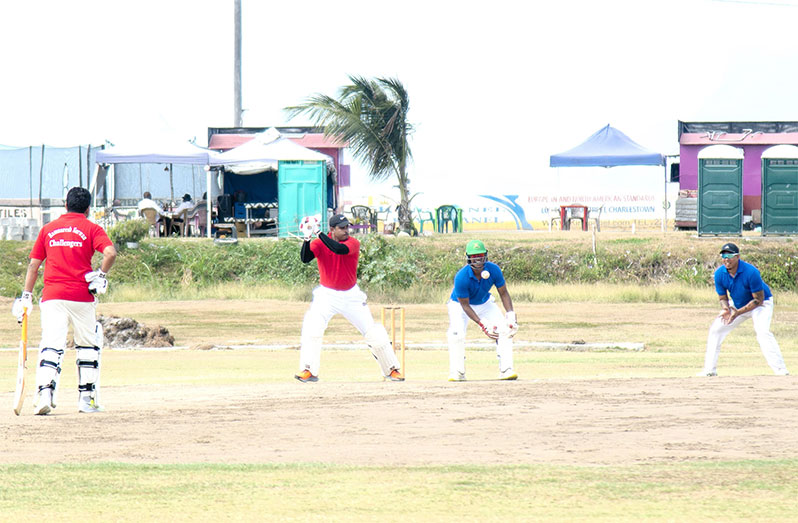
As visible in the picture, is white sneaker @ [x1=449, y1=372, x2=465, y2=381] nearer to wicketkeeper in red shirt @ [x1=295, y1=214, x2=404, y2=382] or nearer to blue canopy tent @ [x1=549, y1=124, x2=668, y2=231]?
wicketkeeper in red shirt @ [x1=295, y1=214, x2=404, y2=382]

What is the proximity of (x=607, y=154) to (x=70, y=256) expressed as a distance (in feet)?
109

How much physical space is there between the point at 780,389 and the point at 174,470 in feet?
22.3

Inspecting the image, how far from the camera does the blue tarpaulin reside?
41938 mm

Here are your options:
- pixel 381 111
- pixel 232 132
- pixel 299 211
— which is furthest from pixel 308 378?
pixel 232 132

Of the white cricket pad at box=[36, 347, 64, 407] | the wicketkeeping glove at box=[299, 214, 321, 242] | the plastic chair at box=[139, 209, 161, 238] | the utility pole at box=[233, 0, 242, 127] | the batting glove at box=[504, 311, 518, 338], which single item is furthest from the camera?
the utility pole at box=[233, 0, 242, 127]

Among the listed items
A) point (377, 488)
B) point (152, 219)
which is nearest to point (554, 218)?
point (152, 219)

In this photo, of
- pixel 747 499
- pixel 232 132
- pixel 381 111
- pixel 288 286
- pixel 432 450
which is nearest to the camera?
pixel 747 499

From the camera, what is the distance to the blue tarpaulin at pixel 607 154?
4194cm

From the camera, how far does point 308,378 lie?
14109 millimetres

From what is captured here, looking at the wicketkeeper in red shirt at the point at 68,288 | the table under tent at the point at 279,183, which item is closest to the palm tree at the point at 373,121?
the table under tent at the point at 279,183

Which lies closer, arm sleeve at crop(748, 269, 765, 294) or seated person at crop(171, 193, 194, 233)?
arm sleeve at crop(748, 269, 765, 294)

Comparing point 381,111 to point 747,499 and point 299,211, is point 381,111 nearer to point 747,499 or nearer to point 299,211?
point 299,211

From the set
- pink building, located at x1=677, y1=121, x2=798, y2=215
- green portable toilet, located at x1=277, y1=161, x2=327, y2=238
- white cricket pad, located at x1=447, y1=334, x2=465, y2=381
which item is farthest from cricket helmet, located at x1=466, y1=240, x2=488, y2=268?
pink building, located at x1=677, y1=121, x2=798, y2=215

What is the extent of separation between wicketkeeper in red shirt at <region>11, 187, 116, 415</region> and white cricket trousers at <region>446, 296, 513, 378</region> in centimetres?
470
